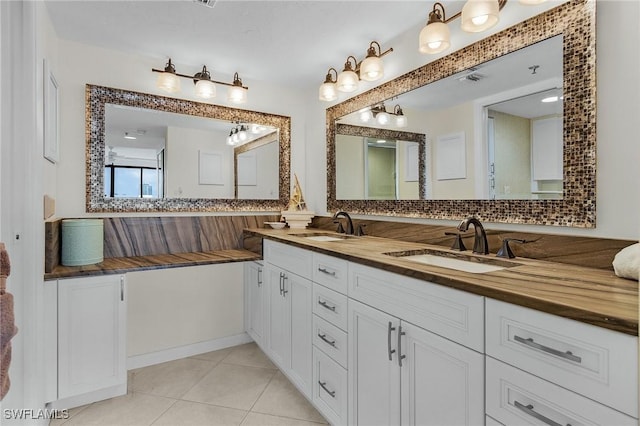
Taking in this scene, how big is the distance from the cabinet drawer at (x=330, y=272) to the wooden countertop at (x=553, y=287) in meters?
0.16

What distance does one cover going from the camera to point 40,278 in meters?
1.67

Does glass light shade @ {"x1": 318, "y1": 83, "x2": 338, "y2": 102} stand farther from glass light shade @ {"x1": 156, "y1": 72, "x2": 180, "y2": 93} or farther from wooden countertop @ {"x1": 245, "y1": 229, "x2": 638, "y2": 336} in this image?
wooden countertop @ {"x1": 245, "y1": 229, "x2": 638, "y2": 336}

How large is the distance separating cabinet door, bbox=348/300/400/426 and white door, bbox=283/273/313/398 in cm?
38

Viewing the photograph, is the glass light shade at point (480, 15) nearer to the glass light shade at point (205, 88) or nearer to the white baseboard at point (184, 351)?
the glass light shade at point (205, 88)

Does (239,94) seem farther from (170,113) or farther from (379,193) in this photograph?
(379,193)

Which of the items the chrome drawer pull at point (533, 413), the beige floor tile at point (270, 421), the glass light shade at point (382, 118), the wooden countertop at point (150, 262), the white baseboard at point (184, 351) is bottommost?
the beige floor tile at point (270, 421)

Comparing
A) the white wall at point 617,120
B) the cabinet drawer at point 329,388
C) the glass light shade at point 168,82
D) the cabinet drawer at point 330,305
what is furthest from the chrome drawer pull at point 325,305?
the glass light shade at point 168,82

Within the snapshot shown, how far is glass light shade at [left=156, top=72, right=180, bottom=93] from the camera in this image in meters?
2.35

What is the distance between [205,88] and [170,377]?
2.08m

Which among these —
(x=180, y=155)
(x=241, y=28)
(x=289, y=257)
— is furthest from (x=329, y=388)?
(x=241, y=28)

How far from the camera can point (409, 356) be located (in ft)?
3.99

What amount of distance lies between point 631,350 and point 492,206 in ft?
3.34

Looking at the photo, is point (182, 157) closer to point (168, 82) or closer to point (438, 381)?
point (168, 82)

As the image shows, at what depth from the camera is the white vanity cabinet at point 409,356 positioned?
3.32ft
